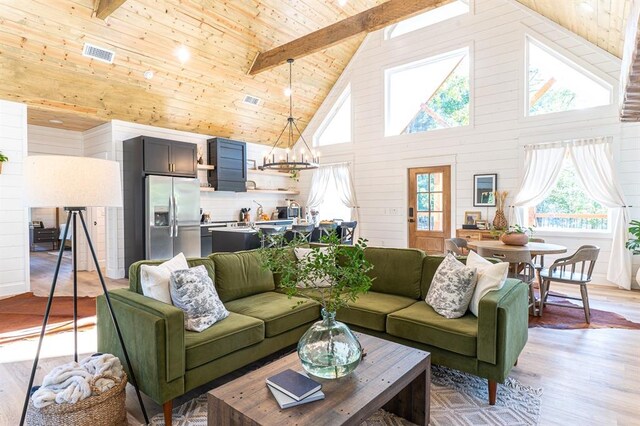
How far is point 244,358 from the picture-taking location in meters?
2.43

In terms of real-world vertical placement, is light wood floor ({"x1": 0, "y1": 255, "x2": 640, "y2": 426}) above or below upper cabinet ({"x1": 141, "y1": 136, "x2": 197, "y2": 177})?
below

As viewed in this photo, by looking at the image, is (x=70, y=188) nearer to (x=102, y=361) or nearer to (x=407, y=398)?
(x=102, y=361)

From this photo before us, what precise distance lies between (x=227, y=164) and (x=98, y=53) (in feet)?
9.85

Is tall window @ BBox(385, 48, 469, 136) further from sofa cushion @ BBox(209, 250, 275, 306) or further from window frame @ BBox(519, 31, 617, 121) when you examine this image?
sofa cushion @ BBox(209, 250, 275, 306)

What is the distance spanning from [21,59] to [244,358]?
5.04 m

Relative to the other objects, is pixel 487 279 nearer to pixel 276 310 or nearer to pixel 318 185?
pixel 276 310

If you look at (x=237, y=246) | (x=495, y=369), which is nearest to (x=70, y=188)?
(x=495, y=369)

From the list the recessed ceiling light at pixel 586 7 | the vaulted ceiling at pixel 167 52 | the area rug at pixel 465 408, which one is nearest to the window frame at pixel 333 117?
the vaulted ceiling at pixel 167 52

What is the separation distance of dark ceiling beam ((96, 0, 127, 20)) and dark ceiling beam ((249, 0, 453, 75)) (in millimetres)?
2579

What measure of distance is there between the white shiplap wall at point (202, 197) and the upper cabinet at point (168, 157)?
63cm

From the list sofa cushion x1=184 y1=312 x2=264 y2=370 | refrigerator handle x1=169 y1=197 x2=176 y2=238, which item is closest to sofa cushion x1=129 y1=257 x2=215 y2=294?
sofa cushion x1=184 y1=312 x2=264 y2=370

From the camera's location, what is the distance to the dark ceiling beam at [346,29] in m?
4.56

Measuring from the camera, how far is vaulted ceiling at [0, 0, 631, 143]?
4414 millimetres

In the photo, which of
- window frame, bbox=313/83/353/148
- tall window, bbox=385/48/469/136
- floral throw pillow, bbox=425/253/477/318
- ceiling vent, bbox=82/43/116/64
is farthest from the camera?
window frame, bbox=313/83/353/148
